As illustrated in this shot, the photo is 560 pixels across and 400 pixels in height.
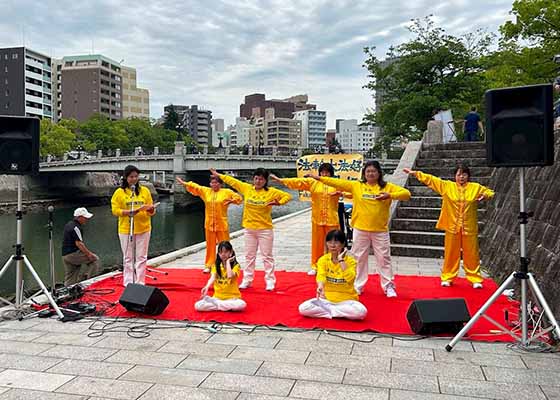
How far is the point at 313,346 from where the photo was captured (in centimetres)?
456

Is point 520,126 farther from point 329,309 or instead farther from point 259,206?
point 259,206

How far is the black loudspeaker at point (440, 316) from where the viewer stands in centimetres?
476

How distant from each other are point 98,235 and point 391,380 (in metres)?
22.3

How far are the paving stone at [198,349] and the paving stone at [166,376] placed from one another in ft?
1.38

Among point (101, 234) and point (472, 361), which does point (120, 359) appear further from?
point (101, 234)

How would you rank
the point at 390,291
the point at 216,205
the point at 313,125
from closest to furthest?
the point at 390,291
the point at 216,205
the point at 313,125

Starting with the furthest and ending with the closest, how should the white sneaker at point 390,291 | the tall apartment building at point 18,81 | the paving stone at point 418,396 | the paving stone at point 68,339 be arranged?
the tall apartment building at point 18,81
the white sneaker at point 390,291
the paving stone at point 68,339
the paving stone at point 418,396

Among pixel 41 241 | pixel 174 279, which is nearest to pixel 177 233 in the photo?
pixel 41 241

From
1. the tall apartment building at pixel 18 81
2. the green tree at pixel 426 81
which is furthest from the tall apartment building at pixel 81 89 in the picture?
the green tree at pixel 426 81

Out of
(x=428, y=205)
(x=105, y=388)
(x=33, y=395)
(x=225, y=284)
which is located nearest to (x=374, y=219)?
(x=225, y=284)

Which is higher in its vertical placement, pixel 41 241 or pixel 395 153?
pixel 395 153

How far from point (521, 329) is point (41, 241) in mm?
21588

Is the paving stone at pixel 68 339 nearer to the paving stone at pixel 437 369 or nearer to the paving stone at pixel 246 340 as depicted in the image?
the paving stone at pixel 246 340

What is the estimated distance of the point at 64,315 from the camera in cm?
562
